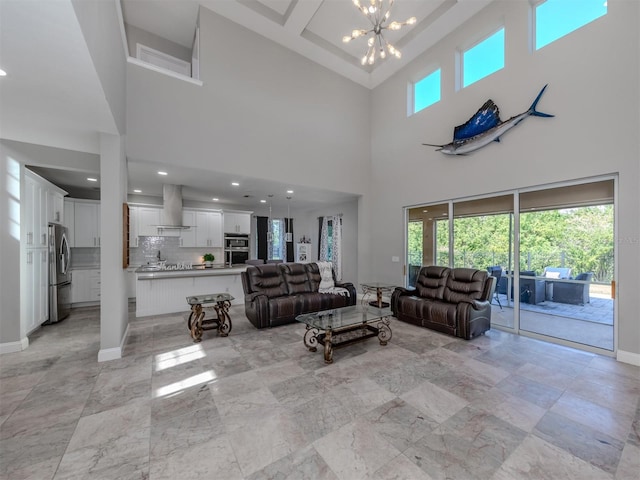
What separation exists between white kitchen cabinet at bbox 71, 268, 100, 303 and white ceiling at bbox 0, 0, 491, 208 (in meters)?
1.86

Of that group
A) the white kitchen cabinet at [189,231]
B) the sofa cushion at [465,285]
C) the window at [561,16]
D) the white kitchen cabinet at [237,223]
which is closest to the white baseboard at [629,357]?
the sofa cushion at [465,285]

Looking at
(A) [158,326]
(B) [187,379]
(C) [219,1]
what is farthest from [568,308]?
(C) [219,1]

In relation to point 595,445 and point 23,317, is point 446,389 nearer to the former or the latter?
point 595,445

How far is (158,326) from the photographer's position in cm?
438

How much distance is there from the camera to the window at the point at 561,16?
343 cm

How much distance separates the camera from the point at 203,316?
3.77 metres

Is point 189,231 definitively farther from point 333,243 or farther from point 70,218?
point 333,243

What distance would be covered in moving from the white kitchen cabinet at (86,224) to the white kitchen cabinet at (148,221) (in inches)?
30.5

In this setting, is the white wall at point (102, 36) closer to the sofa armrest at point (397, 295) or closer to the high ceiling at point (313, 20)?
the high ceiling at point (313, 20)

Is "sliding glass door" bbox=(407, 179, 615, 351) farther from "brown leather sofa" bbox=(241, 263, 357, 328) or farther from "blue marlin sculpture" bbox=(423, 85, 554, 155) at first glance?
"brown leather sofa" bbox=(241, 263, 357, 328)

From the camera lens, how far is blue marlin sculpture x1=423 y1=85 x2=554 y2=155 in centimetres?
408

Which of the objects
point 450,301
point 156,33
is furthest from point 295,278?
point 156,33

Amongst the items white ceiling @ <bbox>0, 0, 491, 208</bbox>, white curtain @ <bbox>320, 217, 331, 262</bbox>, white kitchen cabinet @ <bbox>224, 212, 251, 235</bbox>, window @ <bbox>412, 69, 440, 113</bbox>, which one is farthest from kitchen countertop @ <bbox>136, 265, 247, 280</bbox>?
window @ <bbox>412, 69, 440, 113</bbox>

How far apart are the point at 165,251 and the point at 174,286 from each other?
2.08 meters
